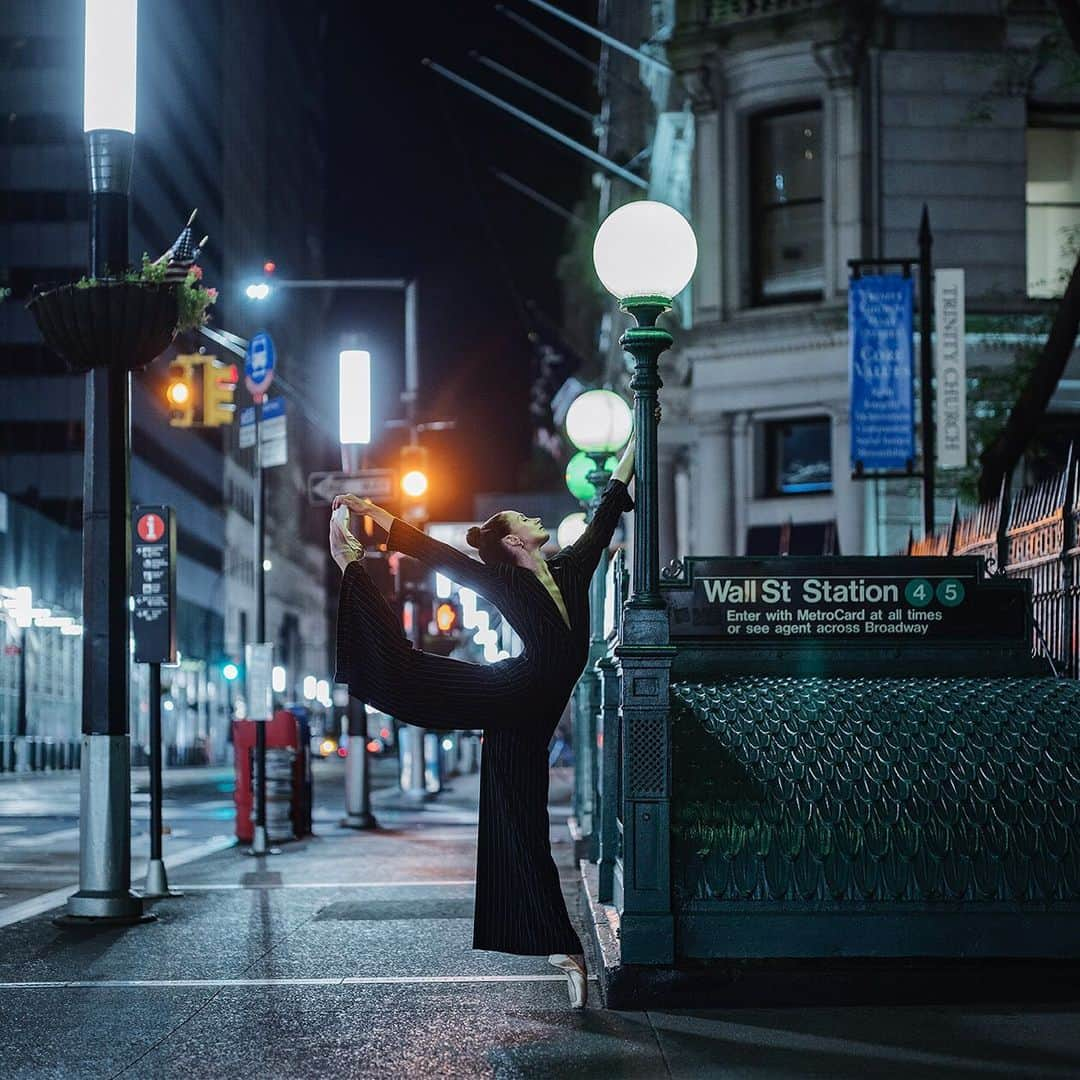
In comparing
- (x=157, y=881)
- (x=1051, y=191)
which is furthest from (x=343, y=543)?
(x=1051, y=191)

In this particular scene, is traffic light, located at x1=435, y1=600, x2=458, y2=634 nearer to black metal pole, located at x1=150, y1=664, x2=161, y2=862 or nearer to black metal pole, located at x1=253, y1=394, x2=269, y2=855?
black metal pole, located at x1=253, y1=394, x2=269, y2=855

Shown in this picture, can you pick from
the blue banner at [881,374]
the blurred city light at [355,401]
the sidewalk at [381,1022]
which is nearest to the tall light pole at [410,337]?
the blurred city light at [355,401]

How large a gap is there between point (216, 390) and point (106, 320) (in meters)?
11.9

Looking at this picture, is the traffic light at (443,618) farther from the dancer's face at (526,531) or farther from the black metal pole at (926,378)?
the dancer's face at (526,531)

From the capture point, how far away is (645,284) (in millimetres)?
8742

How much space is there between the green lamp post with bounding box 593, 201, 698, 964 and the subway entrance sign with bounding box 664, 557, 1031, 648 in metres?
1.37

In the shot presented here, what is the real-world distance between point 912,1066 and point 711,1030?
1049mm

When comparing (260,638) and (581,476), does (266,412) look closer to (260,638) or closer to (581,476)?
(260,638)

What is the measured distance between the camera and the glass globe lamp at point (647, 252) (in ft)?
28.6

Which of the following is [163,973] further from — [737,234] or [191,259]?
[737,234]

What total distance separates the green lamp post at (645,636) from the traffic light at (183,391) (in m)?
14.5

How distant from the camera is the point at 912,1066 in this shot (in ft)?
22.0

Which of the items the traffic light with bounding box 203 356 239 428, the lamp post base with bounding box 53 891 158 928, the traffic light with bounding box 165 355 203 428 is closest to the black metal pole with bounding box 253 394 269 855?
the traffic light with bounding box 203 356 239 428

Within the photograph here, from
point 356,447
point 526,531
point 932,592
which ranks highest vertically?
point 356,447
